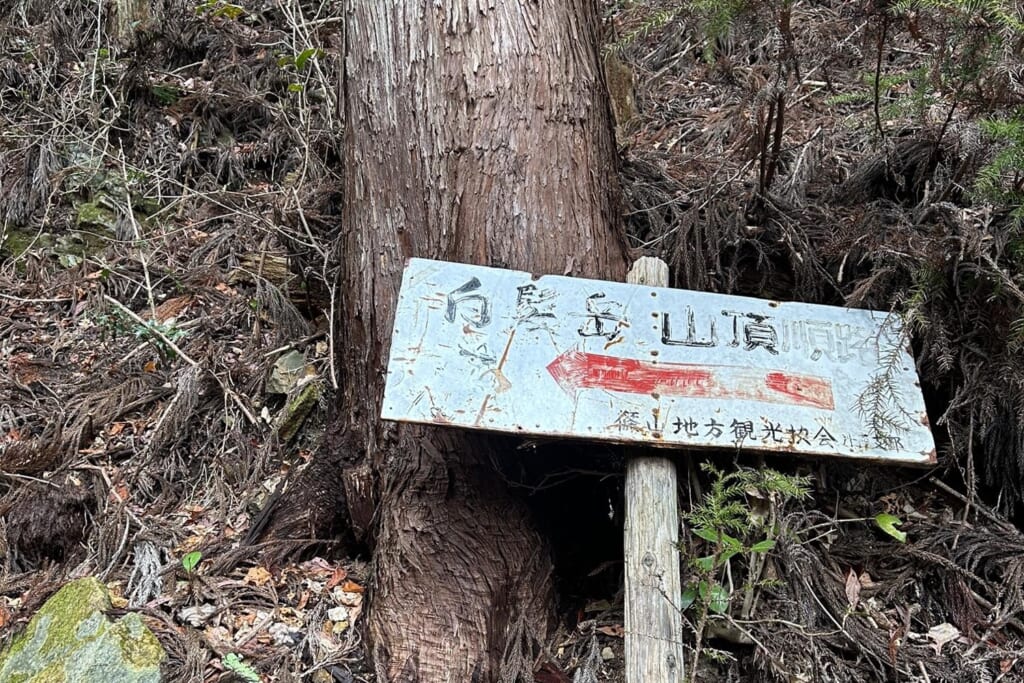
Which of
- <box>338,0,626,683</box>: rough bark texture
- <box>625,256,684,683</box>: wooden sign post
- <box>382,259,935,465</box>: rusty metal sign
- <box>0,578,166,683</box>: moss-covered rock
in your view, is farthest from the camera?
<box>338,0,626,683</box>: rough bark texture

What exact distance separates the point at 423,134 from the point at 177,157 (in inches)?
134

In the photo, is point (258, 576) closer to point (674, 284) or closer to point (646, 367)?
point (646, 367)

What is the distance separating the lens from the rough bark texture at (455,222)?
242cm

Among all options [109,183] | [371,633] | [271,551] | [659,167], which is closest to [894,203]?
[659,167]

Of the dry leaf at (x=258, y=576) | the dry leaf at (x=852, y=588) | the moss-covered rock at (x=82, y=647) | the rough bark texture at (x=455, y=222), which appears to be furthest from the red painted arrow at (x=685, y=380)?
the moss-covered rock at (x=82, y=647)

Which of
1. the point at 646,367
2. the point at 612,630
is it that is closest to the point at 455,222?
the point at 646,367

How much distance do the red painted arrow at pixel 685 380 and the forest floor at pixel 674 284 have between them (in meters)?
0.27

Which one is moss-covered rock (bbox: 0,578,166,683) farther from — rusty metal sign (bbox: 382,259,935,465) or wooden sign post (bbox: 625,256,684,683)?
wooden sign post (bbox: 625,256,684,683)

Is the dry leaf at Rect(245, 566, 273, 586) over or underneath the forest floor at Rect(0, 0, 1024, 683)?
underneath

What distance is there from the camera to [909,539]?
2.59 meters

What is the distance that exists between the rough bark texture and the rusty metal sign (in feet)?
1.05

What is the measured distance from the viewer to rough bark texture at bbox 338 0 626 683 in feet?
7.95

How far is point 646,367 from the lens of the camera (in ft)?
7.20

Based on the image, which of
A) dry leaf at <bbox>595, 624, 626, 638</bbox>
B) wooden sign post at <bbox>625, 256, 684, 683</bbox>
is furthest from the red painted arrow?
dry leaf at <bbox>595, 624, 626, 638</bbox>
